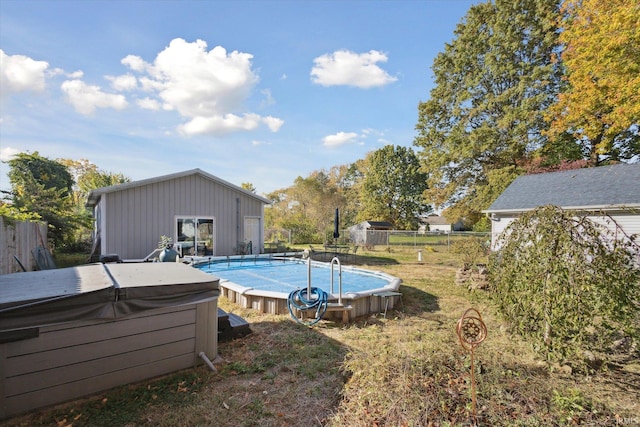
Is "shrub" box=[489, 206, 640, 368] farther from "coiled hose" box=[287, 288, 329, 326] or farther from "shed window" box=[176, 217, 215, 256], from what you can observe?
"shed window" box=[176, 217, 215, 256]

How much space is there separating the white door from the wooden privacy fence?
24.7ft

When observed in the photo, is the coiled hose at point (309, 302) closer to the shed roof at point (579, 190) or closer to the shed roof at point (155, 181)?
the shed roof at point (155, 181)

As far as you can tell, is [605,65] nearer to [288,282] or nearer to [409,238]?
[288,282]

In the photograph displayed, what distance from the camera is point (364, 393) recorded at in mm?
2836

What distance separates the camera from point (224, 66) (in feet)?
37.6

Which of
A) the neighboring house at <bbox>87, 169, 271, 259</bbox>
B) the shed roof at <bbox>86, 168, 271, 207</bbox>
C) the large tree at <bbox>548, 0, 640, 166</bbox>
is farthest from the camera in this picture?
the neighboring house at <bbox>87, 169, 271, 259</bbox>

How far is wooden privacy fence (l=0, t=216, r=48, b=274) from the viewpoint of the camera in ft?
19.8

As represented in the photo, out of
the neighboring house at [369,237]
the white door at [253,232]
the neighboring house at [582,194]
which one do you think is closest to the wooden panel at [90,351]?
the neighboring house at [582,194]

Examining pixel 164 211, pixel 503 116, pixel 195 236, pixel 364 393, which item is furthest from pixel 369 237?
pixel 364 393

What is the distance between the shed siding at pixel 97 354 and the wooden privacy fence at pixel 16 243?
491cm

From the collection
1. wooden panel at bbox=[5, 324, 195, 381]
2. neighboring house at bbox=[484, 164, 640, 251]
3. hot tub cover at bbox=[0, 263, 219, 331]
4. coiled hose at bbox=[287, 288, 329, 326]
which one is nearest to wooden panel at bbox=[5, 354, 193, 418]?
wooden panel at bbox=[5, 324, 195, 381]

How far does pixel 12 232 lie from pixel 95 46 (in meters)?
5.54

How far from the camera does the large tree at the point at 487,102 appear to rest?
18.0 meters

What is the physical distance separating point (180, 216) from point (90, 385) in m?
10.7
